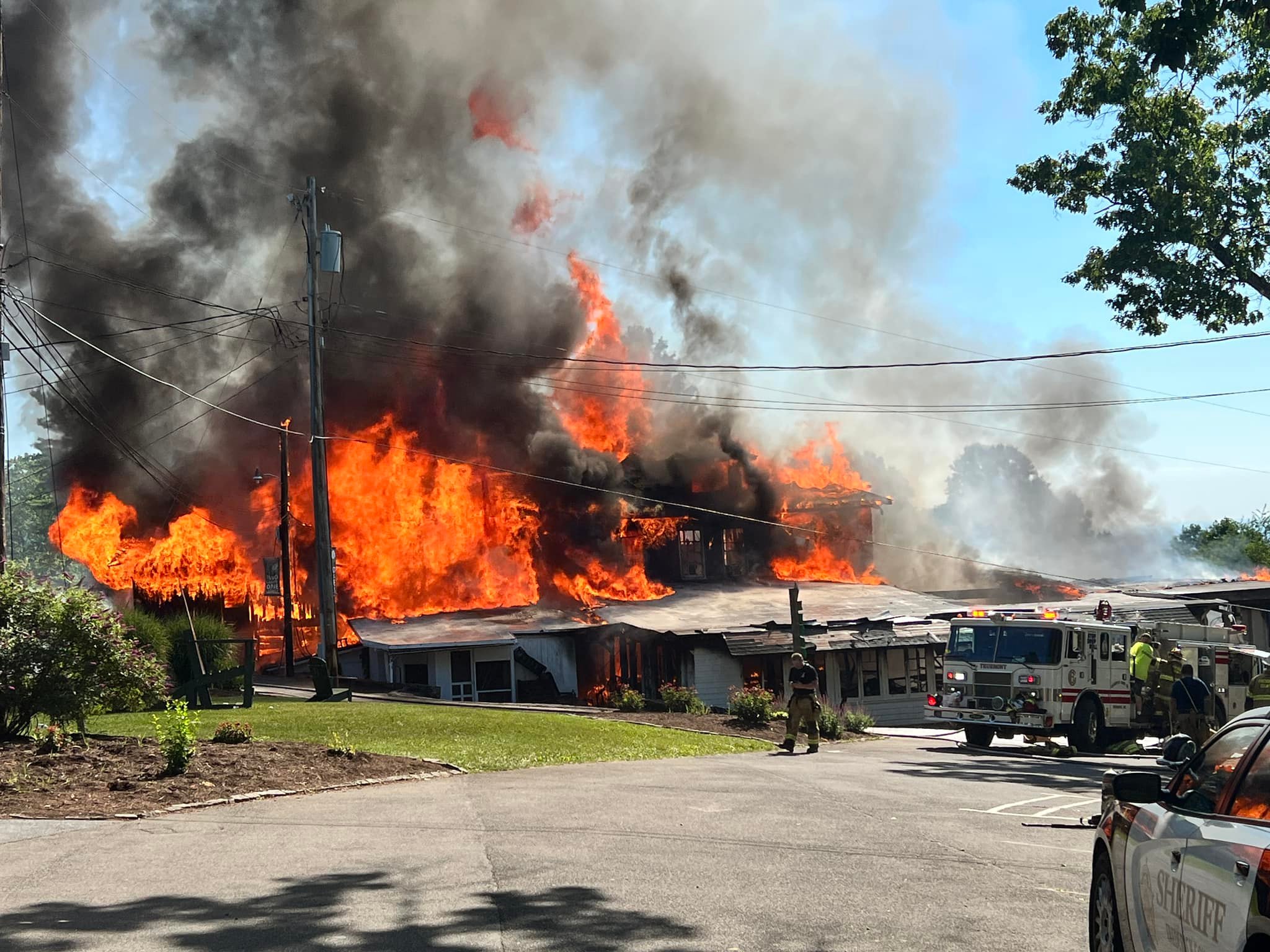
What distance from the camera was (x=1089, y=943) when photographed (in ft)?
21.0

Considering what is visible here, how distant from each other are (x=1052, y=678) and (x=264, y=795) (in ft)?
49.8

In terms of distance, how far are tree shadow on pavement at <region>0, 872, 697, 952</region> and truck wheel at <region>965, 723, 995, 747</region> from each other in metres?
17.0

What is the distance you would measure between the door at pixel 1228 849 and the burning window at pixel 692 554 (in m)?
42.7

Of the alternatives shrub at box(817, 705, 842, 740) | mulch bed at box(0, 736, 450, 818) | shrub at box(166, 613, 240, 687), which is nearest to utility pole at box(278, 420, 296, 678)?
shrub at box(166, 613, 240, 687)

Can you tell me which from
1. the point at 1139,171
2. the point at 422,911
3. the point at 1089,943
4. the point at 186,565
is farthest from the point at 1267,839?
the point at 186,565

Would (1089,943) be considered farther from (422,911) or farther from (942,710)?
(942,710)

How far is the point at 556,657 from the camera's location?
3725cm

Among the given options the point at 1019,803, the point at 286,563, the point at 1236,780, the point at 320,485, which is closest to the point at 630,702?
the point at 320,485

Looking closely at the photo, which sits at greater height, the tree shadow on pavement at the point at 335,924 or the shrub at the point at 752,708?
the tree shadow on pavement at the point at 335,924

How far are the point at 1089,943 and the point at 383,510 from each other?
40.2 metres

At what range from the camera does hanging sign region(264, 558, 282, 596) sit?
41.5 metres

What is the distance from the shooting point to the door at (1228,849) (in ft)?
13.0

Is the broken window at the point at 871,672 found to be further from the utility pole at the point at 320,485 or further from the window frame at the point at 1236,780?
the window frame at the point at 1236,780

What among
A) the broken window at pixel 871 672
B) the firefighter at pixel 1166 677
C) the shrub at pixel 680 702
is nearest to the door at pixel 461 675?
the shrub at pixel 680 702
